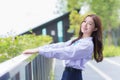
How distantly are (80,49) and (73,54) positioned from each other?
0.09 metres

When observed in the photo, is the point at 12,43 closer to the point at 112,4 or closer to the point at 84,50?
the point at 84,50

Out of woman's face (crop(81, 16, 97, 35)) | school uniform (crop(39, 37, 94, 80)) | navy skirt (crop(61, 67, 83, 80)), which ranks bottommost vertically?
navy skirt (crop(61, 67, 83, 80))

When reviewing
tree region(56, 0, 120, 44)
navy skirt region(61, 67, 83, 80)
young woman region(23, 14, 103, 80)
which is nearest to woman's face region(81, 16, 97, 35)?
young woman region(23, 14, 103, 80)

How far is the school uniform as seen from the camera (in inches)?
155

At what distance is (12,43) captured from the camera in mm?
5656

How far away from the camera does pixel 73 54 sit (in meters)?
3.98

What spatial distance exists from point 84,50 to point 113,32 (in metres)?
25.8

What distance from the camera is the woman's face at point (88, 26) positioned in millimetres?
4148

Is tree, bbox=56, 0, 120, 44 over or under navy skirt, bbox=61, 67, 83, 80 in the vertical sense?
over

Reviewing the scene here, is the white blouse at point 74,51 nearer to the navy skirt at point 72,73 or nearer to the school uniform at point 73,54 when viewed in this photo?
the school uniform at point 73,54

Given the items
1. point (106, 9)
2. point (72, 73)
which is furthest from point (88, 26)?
point (106, 9)

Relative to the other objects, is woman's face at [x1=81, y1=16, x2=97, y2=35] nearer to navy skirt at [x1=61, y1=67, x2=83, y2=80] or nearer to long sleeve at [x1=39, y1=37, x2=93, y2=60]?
long sleeve at [x1=39, y1=37, x2=93, y2=60]

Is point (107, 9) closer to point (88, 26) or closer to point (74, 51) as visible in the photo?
point (88, 26)

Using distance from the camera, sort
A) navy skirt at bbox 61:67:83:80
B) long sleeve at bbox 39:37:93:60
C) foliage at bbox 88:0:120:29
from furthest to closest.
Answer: foliage at bbox 88:0:120:29, navy skirt at bbox 61:67:83:80, long sleeve at bbox 39:37:93:60
